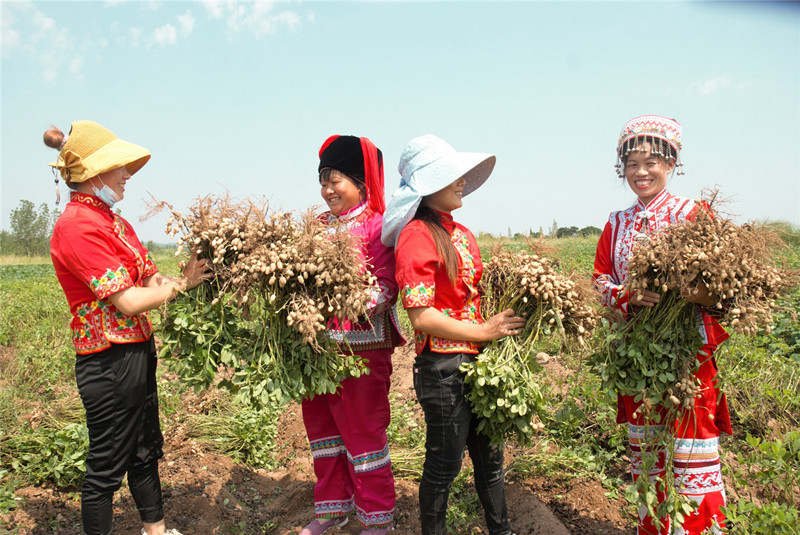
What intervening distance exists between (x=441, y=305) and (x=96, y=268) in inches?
62.5

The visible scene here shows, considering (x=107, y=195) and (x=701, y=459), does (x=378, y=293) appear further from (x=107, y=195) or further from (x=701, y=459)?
(x=701, y=459)

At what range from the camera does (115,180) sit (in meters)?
2.56

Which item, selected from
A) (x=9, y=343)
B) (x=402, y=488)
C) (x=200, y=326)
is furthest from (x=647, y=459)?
(x=9, y=343)

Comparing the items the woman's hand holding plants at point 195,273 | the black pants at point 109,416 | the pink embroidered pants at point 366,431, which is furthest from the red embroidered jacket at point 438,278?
the black pants at point 109,416

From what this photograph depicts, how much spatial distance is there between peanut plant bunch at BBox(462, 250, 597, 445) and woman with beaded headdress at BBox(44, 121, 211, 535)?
1414mm

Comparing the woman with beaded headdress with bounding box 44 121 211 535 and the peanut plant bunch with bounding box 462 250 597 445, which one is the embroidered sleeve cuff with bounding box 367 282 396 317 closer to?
the peanut plant bunch with bounding box 462 250 597 445

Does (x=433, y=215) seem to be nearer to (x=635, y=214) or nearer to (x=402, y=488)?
(x=635, y=214)

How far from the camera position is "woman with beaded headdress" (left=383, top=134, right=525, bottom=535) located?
238 cm

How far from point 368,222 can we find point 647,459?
1753 millimetres

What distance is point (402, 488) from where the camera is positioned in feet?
11.5

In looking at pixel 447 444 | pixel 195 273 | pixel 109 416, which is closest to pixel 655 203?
pixel 447 444

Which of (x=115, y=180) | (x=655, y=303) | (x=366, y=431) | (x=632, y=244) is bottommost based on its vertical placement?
(x=366, y=431)

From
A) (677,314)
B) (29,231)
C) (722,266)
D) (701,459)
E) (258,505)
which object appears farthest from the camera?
(29,231)

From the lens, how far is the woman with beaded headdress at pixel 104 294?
2375mm
